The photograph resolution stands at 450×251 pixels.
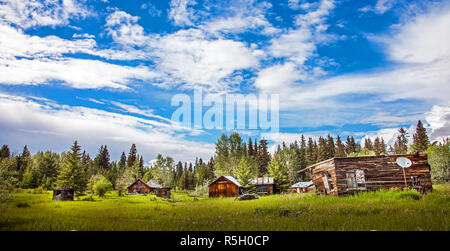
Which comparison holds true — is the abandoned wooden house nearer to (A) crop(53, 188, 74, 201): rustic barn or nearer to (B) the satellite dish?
(A) crop(53, 188, 74, 201): rustic barn

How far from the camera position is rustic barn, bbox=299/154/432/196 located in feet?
81.6

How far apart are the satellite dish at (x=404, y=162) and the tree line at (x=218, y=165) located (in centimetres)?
3134

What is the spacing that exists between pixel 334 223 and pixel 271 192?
50.5m

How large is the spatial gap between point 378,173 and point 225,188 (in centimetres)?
3336

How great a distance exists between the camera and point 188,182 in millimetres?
111438

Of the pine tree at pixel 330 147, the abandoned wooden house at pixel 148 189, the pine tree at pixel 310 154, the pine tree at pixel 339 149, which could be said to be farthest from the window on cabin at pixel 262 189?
the pine tree at pixel 339 149

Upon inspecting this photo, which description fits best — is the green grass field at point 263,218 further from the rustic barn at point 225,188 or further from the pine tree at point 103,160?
the pine tree at point 103,160

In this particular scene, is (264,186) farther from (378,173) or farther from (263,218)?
(263,218)

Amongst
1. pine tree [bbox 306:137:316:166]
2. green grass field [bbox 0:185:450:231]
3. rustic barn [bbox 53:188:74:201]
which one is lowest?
rustic barn [bbox 53:188:74:201]

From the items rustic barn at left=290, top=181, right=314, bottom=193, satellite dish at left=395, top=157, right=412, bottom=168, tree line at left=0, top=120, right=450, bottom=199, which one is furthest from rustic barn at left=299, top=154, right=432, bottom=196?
rustic barn at left=290, top=181, right=314, bottom=193

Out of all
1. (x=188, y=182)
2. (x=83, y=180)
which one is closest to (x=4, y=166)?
(x=83, y=180)

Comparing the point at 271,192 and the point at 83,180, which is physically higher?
the point at 83,180
